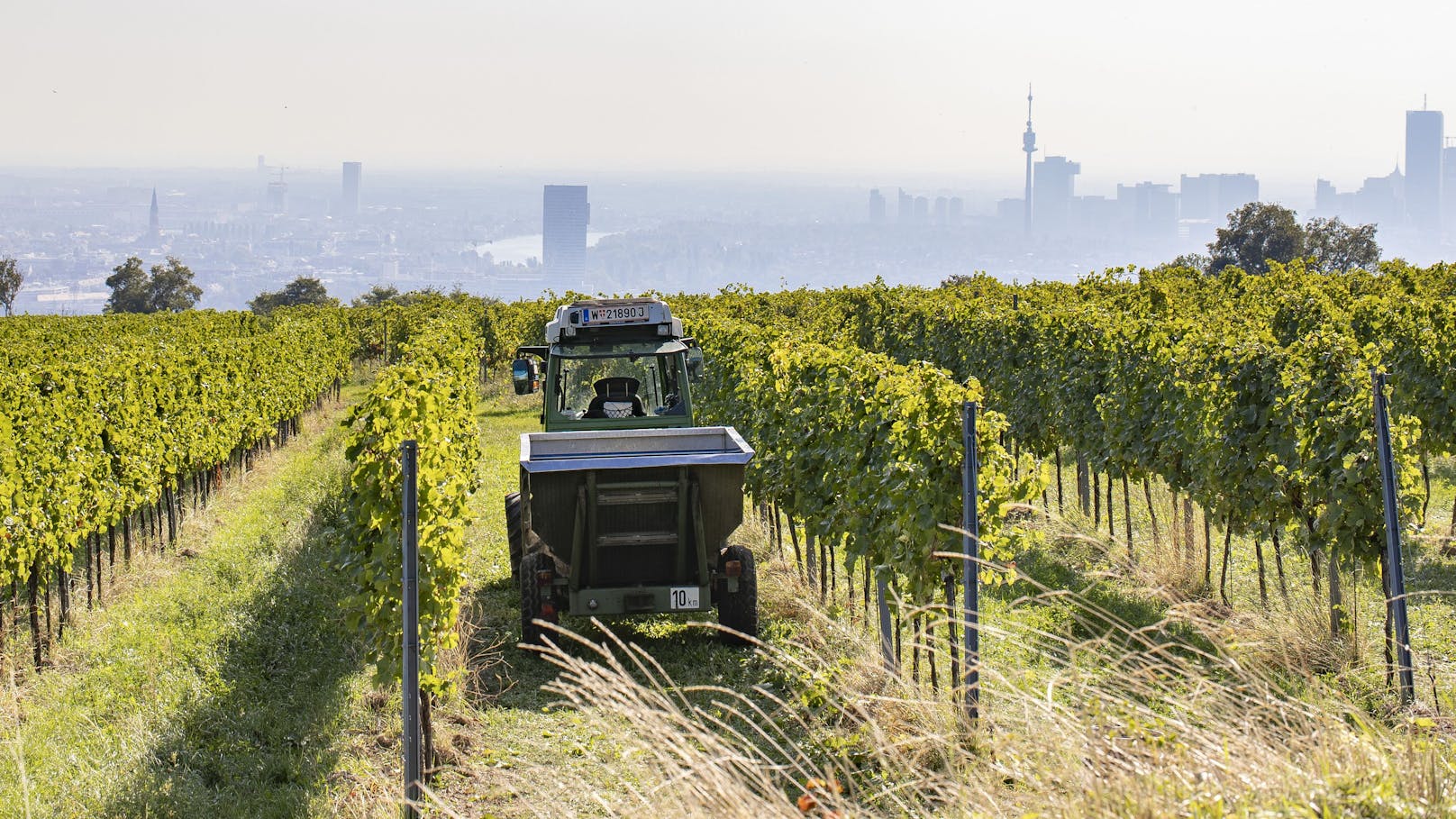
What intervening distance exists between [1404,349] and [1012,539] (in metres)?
9.40

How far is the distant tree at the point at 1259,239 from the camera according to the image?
219 feet

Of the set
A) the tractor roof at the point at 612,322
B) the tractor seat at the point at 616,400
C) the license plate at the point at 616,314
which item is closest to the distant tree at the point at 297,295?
the tractor seat at the point at 616,400

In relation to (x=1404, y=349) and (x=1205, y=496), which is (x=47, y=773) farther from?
(x=1404, y=349)

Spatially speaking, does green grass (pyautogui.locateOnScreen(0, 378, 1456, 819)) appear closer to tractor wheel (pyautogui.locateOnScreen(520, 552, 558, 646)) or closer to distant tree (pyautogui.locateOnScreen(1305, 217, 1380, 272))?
tractor wheel (pyautogui.locateOnScreen(520, 552, 558, 646))

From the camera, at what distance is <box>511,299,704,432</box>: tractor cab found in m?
10.8

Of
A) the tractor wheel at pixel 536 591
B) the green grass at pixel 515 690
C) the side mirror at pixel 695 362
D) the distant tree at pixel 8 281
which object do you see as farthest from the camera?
the distant tree at pixel 8 281

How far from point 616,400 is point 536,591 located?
2.61 m

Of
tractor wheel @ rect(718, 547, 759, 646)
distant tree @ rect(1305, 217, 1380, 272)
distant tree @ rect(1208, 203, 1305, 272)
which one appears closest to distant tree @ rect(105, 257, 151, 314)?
distant tree @ rect(1208, 203, 1305, 272)

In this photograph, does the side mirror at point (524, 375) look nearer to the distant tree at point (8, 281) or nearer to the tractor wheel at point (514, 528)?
the tractor wheel at point (514, 528)

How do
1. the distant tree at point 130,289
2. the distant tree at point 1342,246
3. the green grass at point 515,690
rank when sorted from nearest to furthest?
the green grass at point 515,690, the distant tree at point 1342,246, the distant tree at point 130,289

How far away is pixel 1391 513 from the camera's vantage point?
711 centimetres

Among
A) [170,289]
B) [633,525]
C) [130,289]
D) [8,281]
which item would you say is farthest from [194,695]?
[130,289]

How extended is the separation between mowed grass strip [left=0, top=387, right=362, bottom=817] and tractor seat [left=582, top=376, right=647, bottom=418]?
2797 millimetres

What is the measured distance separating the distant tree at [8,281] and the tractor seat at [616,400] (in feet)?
273
